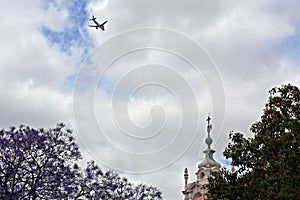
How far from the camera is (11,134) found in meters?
23.5

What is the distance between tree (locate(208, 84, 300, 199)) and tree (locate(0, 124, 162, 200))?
21.2ft

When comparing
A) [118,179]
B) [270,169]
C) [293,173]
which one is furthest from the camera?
[118,179]

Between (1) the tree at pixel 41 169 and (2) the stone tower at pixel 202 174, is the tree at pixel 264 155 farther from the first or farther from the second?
(2) the stone tower at pixel 202 174

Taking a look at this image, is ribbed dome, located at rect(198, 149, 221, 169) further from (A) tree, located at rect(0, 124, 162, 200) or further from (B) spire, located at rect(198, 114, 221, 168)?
(A) tree, located at rect(0, 124, 162, 200)

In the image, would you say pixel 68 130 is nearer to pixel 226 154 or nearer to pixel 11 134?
pixel 11 134

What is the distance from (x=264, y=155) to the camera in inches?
940

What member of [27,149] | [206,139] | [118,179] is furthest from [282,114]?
[206,139]

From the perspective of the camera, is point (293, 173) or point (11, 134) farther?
point (11, 134)

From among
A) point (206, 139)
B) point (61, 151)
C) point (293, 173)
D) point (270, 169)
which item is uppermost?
point (206, 139)

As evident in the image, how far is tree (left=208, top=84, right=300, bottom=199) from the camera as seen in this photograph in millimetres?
22000

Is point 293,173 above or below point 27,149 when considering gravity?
below

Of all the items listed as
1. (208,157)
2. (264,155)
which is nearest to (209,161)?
(208,157)

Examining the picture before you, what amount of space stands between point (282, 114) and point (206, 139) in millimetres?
46118

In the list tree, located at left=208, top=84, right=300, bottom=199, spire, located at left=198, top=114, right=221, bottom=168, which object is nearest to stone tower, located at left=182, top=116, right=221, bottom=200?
spire, located at left=198, top=114, right=221, bottom=168
